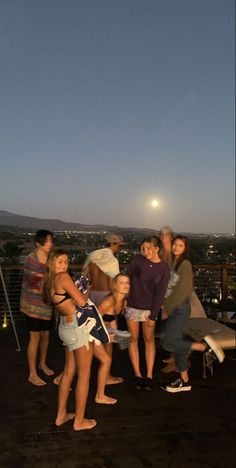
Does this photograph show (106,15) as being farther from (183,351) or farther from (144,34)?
(183,351)

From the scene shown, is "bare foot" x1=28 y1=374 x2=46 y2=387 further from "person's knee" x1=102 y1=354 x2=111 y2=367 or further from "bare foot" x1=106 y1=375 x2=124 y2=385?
"person's knee" x1=102 y1=354 x2=111 y2=367

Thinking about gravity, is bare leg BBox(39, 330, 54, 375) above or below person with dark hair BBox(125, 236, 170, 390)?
below

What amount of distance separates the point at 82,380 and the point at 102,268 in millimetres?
1072

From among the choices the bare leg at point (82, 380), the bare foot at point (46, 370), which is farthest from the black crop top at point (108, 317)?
the bare foot at point (46, 370)

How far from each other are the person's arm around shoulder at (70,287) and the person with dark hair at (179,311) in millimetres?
1128

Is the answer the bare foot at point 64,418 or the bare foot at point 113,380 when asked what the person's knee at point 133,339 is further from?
the bare foot at point 64,418

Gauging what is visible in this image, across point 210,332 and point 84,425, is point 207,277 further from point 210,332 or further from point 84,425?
point 84,425

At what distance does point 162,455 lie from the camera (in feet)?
7.32

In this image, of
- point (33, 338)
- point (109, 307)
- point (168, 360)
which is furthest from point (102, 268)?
point (168, 360)

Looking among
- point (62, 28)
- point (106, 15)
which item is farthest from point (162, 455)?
point (62, 28)

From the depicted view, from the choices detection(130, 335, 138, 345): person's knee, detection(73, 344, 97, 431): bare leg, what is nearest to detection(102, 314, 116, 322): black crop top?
detection(130, 335, 138, 345): person's knee

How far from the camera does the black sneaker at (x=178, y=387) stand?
3260 mm

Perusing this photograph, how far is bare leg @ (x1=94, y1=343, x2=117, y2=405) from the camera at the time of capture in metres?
2.70

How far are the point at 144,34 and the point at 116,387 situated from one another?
382 centimetres
